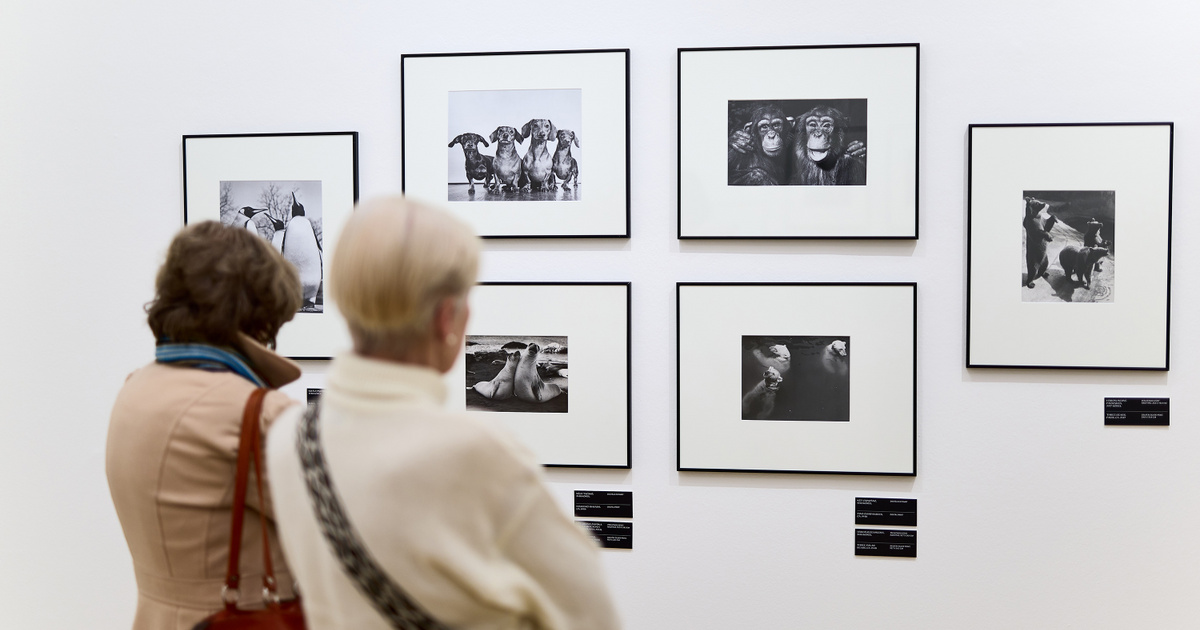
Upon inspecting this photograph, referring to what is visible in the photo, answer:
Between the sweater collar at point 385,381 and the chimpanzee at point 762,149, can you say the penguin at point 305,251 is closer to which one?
the chimpanzee at point 762,149

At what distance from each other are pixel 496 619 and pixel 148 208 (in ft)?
7.44

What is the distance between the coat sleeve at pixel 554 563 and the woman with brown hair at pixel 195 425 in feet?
1.91

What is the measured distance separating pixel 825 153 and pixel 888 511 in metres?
1.07

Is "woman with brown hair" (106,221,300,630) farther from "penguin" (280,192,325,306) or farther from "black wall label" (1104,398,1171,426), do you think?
"black wall label" (1104,398,1171,426)

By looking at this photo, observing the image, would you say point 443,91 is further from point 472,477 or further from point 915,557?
point 915,557

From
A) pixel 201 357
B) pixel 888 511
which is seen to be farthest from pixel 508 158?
pixel 888 511

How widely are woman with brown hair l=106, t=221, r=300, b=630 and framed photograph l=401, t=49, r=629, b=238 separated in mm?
1138

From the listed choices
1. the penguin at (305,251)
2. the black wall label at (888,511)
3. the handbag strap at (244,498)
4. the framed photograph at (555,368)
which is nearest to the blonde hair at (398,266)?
the handbag strap at (244,498)

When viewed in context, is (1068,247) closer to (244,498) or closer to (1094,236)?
(1094,236)

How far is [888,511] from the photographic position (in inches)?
95.6

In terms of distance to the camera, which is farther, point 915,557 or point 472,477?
point 915,557

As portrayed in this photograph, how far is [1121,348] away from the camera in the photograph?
7.77 feet

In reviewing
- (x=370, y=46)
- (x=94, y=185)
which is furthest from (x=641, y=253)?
(x=94, y=185)

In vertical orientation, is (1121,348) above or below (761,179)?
below
